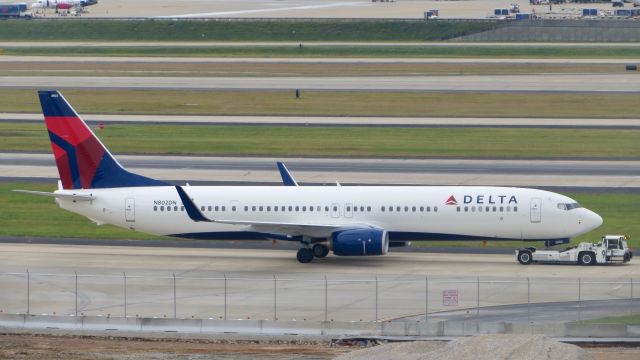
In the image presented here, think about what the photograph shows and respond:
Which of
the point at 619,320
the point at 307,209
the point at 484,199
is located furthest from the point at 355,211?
the point at 619,320

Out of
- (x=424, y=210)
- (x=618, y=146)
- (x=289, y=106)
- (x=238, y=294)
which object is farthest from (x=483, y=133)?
(x=238, y=294)

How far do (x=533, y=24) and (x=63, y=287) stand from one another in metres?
137

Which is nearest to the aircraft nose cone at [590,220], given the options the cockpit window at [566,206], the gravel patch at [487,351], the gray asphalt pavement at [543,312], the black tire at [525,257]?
the cockpit window at [566,206]

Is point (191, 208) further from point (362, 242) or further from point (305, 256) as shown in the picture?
Result: point (362, 242)

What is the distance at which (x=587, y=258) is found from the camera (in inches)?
2101

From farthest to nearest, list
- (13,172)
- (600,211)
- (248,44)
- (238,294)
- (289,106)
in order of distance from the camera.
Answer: (248,44) < (289,106) < (13,172) < (600,211) < (238,294)

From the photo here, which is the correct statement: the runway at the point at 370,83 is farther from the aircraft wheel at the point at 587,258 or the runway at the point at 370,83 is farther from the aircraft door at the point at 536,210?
the aircraft wheel at the point at 587,258

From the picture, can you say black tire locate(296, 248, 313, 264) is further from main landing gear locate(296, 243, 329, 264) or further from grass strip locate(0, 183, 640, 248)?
grass strip locate(0, 183, 640, 248)

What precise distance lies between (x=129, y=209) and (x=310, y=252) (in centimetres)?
824

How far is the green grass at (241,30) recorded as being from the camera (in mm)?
182375

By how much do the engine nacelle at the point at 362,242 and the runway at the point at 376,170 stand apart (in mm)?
19359

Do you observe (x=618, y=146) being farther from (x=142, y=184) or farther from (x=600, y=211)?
(x=142, y=184)

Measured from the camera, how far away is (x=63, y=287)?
160 feet

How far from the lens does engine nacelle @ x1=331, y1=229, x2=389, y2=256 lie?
176ft
